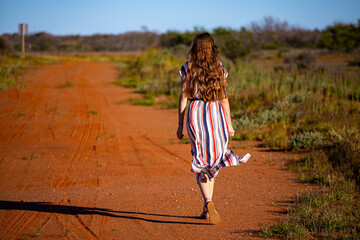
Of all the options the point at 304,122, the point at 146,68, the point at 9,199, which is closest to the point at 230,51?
the point at 146,68

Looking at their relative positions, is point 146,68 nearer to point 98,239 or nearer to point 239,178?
point 239,178

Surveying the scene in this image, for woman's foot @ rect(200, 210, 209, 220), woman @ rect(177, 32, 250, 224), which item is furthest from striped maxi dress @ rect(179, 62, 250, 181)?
woman's foot @ rect(200, 210, 209, 220)

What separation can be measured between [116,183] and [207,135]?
2.50 m

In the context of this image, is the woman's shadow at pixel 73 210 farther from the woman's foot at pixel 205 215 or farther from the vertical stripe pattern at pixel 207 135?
the vertical stripe pattern at pixel 207 135

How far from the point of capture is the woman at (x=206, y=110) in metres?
4.12

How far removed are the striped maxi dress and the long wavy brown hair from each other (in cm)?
8

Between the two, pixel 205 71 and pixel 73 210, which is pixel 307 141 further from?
pixel 73 210

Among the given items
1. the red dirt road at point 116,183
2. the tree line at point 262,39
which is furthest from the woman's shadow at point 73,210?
the tree line at point 262,39

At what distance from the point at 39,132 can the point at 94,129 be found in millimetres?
1383

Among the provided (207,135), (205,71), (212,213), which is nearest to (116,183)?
(212,213)

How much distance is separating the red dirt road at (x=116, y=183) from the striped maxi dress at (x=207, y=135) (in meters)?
0.74

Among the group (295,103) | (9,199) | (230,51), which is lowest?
(9,199)

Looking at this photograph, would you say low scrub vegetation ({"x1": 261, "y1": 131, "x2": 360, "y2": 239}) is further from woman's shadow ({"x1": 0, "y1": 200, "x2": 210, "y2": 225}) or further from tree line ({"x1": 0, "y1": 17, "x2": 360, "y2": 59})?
tree line ({"x1": 0, "y1": 17, "x2": 360, "y2": 59})

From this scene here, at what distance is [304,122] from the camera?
9.93 m
